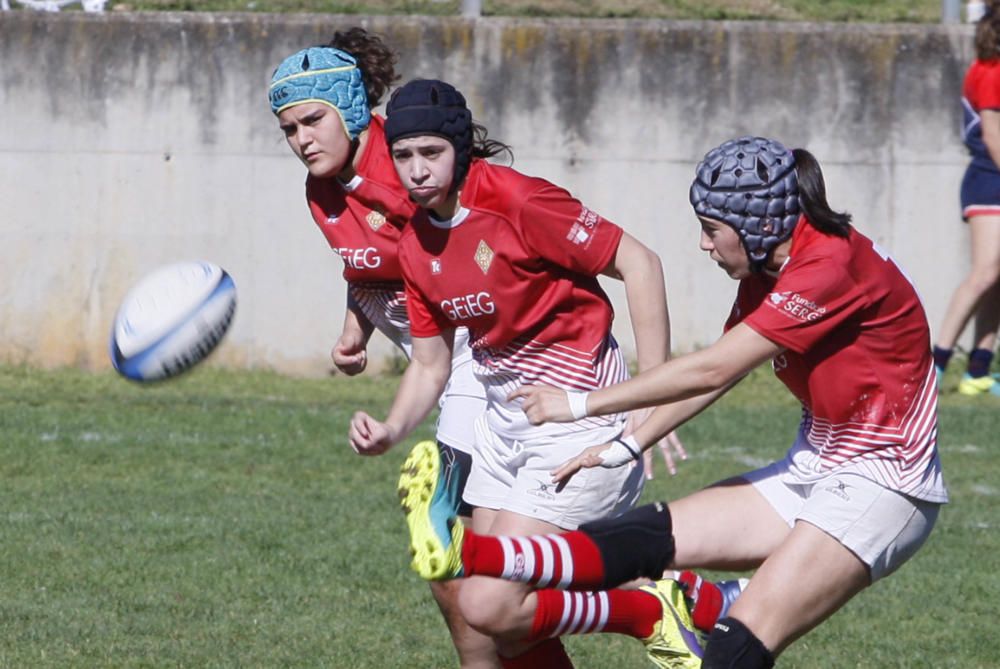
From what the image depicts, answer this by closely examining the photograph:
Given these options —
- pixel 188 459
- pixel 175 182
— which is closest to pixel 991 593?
pixel 188 459

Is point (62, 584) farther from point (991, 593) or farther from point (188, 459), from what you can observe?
point (991, 593)

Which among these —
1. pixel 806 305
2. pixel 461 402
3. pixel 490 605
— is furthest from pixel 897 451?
pixel 461 402

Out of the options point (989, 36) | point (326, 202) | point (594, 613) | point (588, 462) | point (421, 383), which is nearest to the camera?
point (588, 462)

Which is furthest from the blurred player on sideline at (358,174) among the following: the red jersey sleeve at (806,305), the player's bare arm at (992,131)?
the player's bare arm at (992,131)

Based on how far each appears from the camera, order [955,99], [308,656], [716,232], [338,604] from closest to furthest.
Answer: [716,232] → [308,656] → [338,604] → [955,99]

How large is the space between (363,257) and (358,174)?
0.84 ft

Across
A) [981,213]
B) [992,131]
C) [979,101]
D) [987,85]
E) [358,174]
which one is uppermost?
[358,174]

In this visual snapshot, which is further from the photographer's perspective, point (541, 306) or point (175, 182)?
point (175, 182)

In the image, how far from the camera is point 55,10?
418 inches

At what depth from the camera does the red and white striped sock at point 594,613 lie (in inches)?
172

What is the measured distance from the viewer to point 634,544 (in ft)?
14.3

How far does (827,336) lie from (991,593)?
7.49ft

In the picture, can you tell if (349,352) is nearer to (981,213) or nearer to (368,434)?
(368,434)

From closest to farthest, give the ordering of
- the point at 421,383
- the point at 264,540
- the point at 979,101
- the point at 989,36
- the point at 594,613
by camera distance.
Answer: the point at 594,613, the point at 421,383, the point at 264,540, the point at 989,36, the point at 979,101
